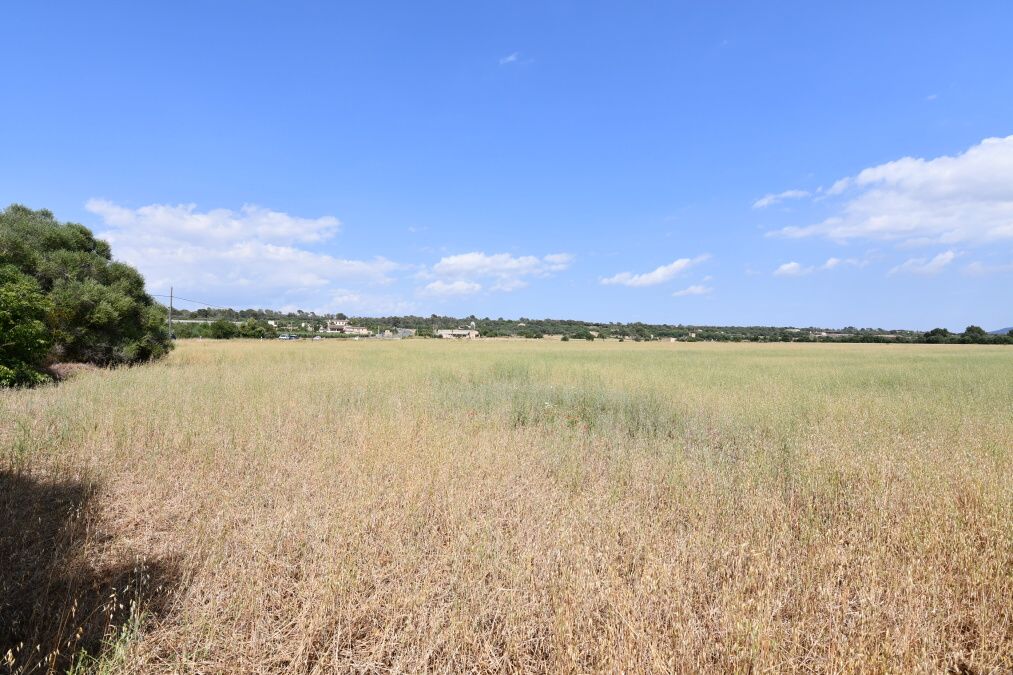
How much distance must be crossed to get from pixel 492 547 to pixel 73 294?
67.2ft

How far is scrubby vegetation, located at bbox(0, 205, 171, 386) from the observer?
14.3 meters

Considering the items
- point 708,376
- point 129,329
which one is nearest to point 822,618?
point 708,376

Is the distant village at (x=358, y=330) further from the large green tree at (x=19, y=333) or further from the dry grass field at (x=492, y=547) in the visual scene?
the dry grass field at (x=492, y=547)

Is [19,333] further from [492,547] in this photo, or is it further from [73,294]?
[492,547]

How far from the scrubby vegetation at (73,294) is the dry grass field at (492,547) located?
9671mm

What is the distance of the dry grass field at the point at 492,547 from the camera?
114 inches

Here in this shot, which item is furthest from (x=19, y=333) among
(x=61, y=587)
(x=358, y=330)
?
(x=358, y=330)

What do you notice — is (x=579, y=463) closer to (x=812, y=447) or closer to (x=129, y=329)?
(x=812, y=447)

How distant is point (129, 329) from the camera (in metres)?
19.3

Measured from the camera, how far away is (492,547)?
4.00m

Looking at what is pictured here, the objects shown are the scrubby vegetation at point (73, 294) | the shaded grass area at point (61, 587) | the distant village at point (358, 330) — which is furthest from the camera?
the distant village at point (358, 330)

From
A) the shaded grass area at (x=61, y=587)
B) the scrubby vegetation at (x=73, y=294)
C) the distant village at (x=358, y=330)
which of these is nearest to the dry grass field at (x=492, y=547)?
the shaded grass area at (x=61, y=587)

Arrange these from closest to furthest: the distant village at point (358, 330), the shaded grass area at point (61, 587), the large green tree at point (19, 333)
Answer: the shaded grass area at point (61, 587)
the large green tree at point (19, 333)
the distant village at point (358, 330)

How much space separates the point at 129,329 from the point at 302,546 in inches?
835
